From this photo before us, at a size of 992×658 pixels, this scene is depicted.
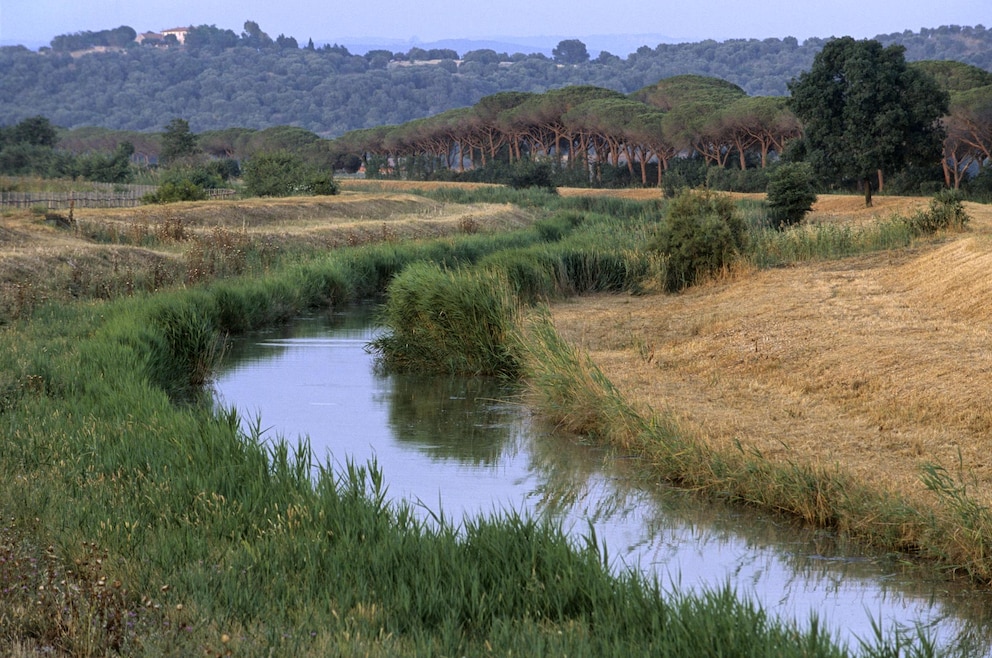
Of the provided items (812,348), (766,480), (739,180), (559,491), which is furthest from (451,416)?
(739,180)

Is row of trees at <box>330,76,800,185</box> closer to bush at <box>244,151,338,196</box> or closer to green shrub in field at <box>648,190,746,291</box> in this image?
bush at <box>244,151,338,196</box>

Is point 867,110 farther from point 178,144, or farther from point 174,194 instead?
point 178,144

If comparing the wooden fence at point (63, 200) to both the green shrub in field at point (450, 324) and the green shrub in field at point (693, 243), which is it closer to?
the green shrub in field at point (693, 243)

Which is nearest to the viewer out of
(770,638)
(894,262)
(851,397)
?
(770,638)

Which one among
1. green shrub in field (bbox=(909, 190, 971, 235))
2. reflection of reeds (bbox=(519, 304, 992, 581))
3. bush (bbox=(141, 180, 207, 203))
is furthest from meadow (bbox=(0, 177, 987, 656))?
bush (bbox=(141, 180, 207, 203))

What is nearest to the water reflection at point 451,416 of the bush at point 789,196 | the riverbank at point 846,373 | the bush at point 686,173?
the riverbank at point 846,373

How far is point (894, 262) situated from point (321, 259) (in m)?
11.1

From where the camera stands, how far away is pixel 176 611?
5.29 metres

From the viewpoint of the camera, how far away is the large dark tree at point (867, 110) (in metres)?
43.8

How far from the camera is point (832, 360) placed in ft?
42.3

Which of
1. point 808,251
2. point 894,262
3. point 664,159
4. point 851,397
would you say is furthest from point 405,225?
point 664,159

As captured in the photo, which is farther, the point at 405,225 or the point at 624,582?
the point at 405,225

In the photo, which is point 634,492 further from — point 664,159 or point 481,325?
point 664,159

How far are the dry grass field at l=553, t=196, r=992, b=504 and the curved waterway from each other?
0.82 m
